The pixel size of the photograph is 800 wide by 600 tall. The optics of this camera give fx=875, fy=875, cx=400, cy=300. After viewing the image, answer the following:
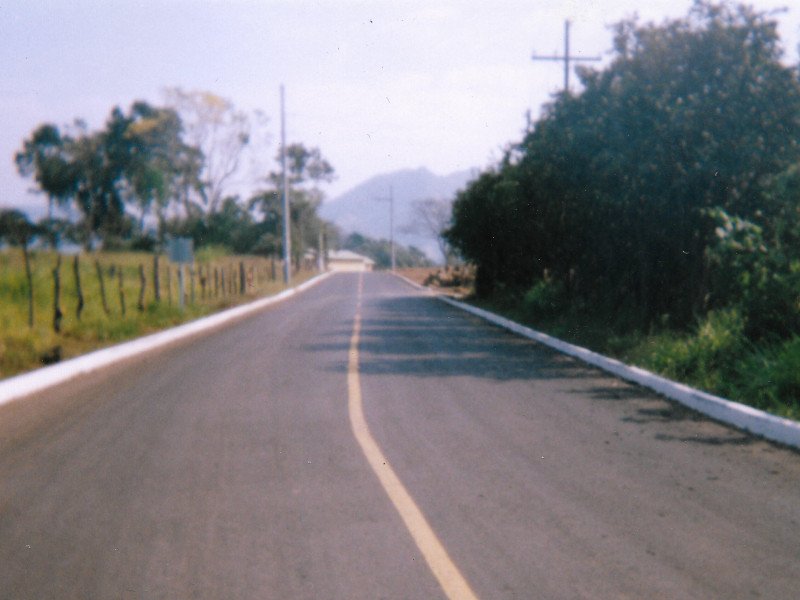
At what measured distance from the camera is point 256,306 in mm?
32312

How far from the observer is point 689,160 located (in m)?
15.2

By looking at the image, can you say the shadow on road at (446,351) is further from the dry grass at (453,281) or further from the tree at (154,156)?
the tree at (154,156)

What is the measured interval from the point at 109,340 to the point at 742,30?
13375 mm

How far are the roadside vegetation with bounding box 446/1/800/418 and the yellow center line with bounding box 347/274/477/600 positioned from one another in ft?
15.2

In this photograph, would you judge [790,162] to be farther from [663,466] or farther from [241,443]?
[241,443]

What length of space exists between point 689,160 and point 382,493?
11.0m

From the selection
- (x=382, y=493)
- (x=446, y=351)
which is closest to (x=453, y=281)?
(x=446, y=351)

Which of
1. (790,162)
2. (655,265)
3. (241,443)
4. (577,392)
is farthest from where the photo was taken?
(655,265)

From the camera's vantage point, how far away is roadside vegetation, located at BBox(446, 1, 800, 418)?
1204 centimetres

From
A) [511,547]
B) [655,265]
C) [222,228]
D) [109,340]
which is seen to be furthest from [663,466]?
[222,228]

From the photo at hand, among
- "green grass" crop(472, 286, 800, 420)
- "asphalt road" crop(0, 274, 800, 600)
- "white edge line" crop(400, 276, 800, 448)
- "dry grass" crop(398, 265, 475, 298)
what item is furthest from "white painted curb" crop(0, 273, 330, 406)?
"dry grass" crop(398, 265, 475, 298)

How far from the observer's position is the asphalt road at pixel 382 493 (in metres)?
4.78

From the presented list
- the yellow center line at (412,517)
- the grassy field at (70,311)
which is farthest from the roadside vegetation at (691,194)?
the grassy field at (70,311)

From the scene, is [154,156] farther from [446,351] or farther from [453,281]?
[446,351]
